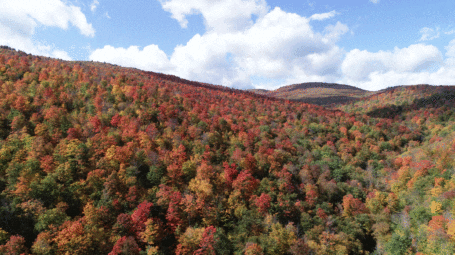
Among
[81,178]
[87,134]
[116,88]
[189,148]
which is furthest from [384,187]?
[116,88]

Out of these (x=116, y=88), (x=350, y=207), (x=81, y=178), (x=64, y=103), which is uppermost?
(x=116, y=88)

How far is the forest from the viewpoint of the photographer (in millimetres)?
44062

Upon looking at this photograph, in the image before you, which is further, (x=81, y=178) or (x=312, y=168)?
(x=312, y=168)

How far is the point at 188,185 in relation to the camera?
64125 millimetres

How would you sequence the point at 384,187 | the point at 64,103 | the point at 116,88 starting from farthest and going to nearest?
the point at 116,88
the point at 64,103
the point at 384,187

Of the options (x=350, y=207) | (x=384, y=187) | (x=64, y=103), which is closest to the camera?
(x=350, y=207)

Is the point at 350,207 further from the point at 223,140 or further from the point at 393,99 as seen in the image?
the point at 393,99

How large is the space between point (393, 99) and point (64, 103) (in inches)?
9350

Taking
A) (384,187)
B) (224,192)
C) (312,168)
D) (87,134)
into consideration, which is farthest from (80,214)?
(384,187)

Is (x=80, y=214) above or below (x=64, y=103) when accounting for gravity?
below

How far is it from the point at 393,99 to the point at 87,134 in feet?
759

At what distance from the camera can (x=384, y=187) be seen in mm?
67438

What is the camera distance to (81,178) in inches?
2189

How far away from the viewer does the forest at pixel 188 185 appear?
44062mm
